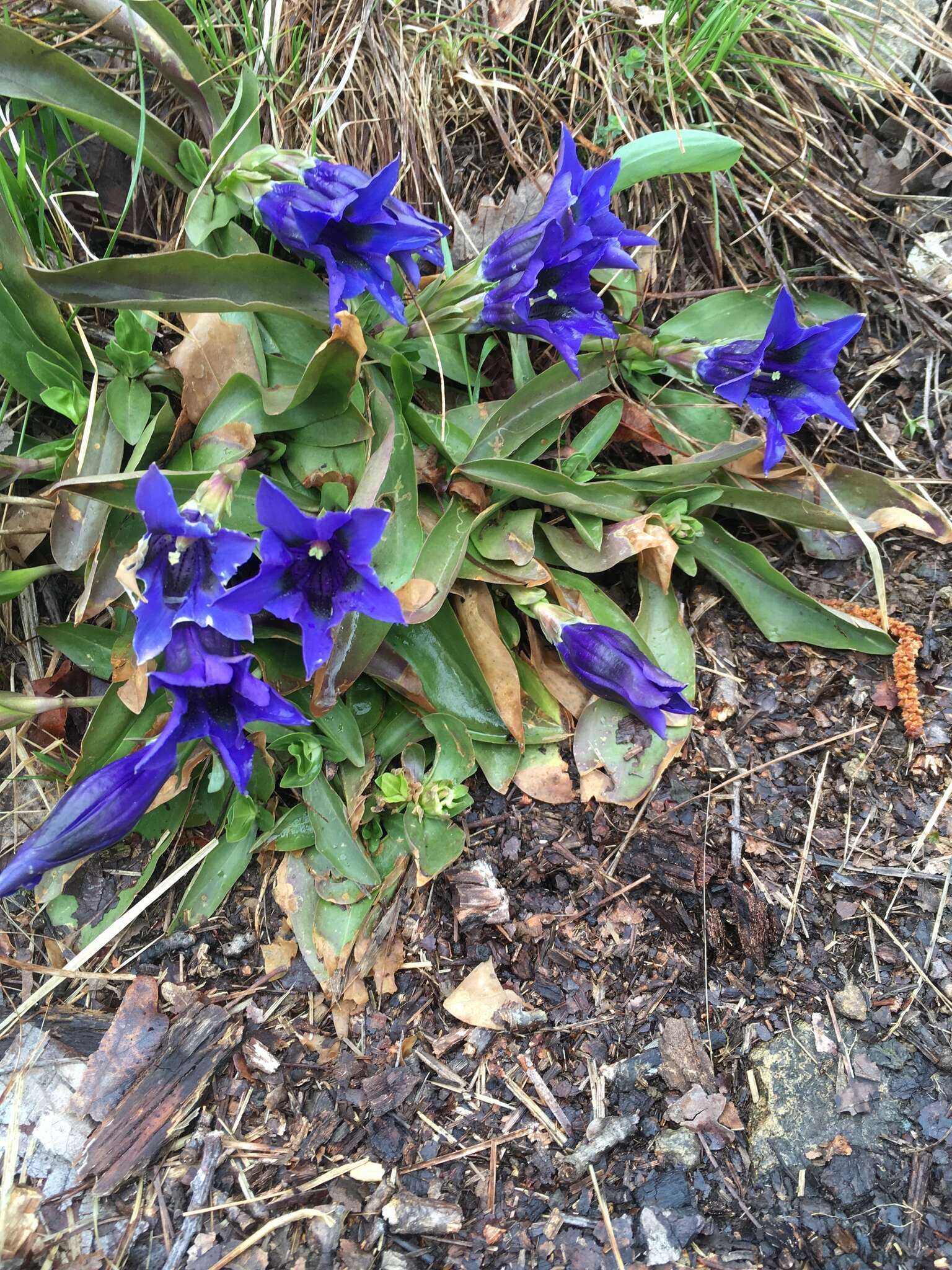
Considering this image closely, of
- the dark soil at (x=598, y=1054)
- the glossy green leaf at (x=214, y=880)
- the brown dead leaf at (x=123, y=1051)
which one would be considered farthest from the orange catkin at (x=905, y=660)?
the brown dead leaf at (x=123, y=1051)

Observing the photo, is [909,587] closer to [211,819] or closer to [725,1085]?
[725,1085]

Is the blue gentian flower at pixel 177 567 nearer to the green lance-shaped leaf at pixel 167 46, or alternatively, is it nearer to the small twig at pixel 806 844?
the green lance-shaped leaf at pixel 167 46

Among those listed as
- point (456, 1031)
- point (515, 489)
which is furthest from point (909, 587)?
point (456, 1031)

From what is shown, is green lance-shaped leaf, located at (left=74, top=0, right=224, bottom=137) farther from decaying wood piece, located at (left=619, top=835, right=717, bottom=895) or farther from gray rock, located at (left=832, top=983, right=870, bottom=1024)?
gray rock, located at (left=832, top=983, right=870, bottom=1024)

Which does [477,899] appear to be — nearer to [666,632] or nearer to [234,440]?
[666,632]

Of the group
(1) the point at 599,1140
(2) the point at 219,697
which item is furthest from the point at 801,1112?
(2) the point at 219,697

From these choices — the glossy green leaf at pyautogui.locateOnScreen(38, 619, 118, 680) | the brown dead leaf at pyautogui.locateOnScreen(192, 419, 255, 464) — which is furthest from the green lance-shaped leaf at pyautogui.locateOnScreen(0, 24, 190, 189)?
the glossy green leaf at pyautogui.locateOnScreen(38, 619, 118, 680)
